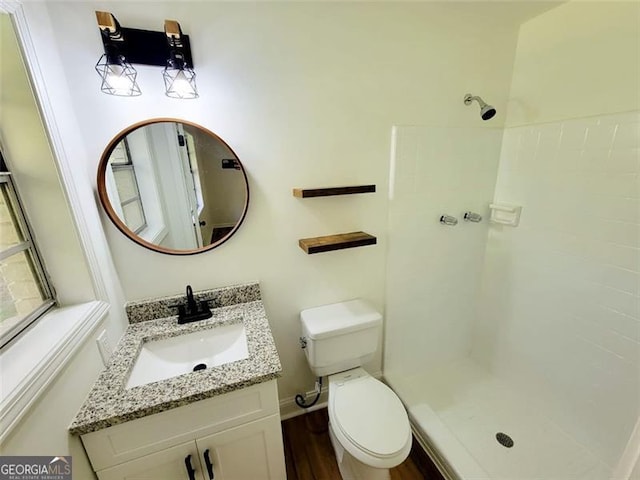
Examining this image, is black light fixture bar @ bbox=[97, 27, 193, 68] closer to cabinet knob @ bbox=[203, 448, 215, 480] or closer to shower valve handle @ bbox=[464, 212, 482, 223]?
cabinet knob @ bbox=[203, 448, 215, 480]

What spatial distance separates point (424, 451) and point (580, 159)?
1.74 metres

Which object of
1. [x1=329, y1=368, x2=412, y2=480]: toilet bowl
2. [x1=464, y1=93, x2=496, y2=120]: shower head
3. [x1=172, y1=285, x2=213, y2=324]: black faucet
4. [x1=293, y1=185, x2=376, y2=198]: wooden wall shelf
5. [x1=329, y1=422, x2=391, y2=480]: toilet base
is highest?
[x1=464, y1=93, x2=496, y2=120]: shower head

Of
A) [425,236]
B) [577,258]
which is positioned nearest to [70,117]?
[425,236]

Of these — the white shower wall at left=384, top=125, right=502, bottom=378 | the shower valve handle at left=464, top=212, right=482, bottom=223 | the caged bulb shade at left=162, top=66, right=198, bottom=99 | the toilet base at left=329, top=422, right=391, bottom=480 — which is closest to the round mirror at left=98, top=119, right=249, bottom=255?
the caged bulb shade at left=162, top=66, right=198, bottom=99

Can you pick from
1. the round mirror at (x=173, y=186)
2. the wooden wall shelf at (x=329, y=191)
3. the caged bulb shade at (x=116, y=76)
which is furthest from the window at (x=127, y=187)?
the wooden wall shelf at (x=329, y=191)

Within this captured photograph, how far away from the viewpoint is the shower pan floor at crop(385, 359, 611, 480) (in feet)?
4.29

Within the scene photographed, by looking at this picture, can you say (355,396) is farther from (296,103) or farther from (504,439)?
(296,103)

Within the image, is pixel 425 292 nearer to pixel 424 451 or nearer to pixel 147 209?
Result: pixel 424 451

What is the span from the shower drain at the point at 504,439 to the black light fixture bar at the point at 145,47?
245cm

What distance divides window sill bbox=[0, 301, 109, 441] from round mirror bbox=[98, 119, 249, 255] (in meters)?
0.36

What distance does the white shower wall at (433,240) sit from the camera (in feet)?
4.90

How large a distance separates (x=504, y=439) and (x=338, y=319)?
116 centimetres

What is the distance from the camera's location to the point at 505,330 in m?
1.75

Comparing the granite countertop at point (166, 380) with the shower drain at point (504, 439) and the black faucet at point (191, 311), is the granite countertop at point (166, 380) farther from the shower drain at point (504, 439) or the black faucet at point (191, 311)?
the shower drain at point (504, 439)
